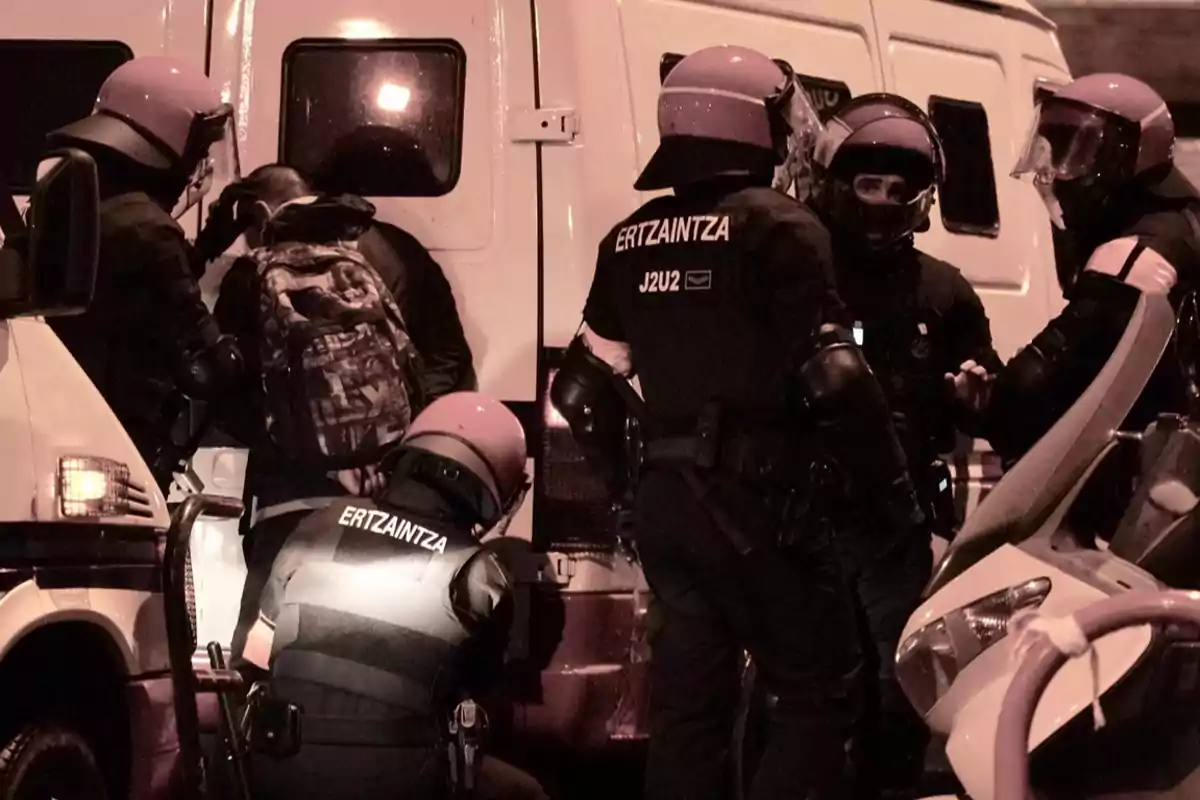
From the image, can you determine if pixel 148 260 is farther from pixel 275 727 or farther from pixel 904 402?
pixel 904 402

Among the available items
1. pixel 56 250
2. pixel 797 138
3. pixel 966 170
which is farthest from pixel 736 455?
pixel 966 170

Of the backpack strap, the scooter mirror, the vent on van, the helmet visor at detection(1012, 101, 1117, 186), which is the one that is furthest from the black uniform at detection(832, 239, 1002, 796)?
the backpack strap

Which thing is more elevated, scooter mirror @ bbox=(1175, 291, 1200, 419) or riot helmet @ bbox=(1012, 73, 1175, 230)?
riot helmet @ bbox=(1012, 73, 1175, 230)

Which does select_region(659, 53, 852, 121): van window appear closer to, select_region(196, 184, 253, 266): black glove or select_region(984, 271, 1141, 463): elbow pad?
select_region(984, 271, 1141, 463): elbow pad

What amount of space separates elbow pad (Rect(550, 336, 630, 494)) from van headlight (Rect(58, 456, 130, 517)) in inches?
54.4

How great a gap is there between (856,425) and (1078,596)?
129 centimetres

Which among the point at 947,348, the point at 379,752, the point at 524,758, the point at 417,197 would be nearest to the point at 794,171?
the point at 947,348

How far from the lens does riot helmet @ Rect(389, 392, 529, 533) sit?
392 cm

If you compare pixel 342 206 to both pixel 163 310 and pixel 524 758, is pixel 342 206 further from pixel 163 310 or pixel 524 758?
pixel 524 758

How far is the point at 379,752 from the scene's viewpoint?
12.3 ft

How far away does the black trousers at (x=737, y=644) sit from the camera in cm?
407

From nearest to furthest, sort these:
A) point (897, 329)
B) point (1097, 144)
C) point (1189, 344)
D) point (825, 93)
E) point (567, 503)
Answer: point (1189, 344) → point (567, 503) → point (1097, 144) → point (897, 329) → point (825, 93)

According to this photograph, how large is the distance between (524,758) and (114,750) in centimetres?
141

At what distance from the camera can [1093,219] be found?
461 cm
